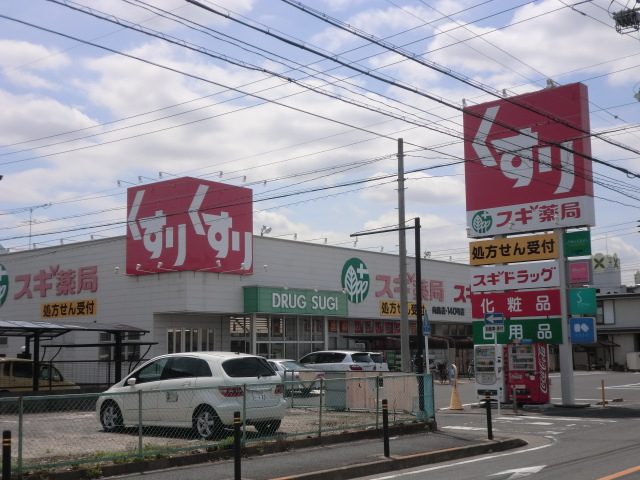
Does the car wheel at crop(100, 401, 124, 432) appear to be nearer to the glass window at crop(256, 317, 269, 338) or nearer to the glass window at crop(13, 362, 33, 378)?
the glass window at crop(13, 362, 33, 378)

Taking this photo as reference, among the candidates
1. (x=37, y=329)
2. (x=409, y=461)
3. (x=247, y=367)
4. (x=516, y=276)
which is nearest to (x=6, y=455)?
(x=247, y=367)

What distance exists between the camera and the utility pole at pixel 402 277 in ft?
72.0

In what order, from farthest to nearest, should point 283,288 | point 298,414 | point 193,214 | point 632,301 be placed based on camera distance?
point 632,301
point 283,288
point 193,214
point 298,414

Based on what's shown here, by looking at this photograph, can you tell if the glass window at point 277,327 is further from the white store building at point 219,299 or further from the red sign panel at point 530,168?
the red sign panel at point 530,168

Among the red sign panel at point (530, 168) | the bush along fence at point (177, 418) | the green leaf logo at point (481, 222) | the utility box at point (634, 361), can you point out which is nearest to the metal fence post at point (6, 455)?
the bush along fence at point (177, 418)

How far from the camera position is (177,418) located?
1436 cm

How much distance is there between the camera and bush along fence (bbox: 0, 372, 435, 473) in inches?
474

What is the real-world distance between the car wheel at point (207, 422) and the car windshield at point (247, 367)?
1079 millimetres

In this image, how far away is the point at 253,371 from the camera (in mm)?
15734

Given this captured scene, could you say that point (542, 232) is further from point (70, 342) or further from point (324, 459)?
point (70, 342)

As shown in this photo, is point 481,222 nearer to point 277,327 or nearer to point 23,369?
point 277,327

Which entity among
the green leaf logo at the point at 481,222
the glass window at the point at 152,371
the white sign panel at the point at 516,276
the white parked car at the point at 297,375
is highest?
the green leaf logo at the point at 481,222

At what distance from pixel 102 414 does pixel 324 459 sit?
16.5 feet

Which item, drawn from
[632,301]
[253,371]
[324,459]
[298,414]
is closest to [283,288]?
[298,414]
